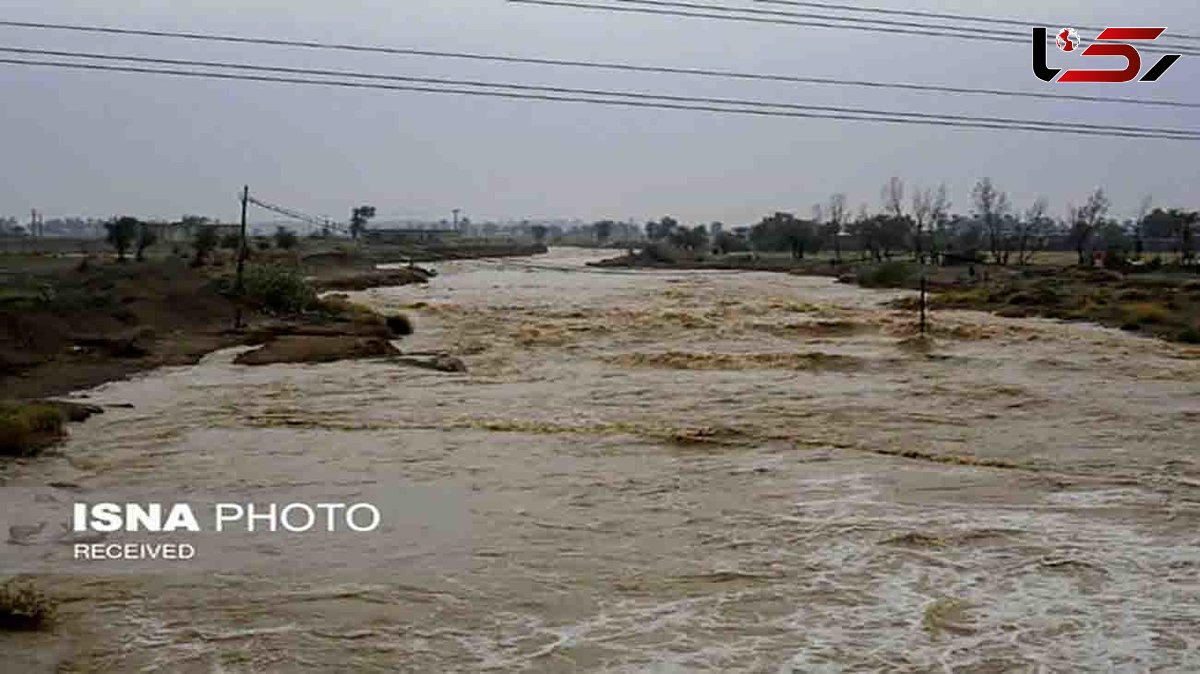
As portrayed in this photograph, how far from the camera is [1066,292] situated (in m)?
44.2

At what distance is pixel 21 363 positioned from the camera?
2100 centimetres

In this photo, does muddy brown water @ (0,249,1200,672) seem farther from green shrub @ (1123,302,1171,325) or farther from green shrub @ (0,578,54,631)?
green shrub @ (1123,302,1171,325)

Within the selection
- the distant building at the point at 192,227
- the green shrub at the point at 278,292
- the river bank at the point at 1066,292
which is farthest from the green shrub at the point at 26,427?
the distant building at the point at 192,227

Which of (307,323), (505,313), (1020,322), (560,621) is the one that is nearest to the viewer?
(560,621)

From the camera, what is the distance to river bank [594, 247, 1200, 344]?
34219 millimetres

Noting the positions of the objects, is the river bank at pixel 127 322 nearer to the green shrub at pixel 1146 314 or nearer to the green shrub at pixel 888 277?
the green shrub at pixel 1146 314

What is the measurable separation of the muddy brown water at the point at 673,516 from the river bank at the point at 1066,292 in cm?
929

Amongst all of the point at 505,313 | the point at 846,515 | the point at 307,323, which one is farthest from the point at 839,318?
the point at 846,515

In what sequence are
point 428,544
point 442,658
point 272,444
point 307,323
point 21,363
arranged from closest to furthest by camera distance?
point 442,658 < point 428,544 < point 272,444 < point 21,363 < point 307,323

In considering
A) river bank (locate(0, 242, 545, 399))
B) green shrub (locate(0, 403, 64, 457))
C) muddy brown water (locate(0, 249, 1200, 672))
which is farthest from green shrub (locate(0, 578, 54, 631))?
river bank (locate(0, 242, 545, 399))

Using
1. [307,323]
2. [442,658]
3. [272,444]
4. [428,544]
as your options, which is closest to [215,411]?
[272,444]

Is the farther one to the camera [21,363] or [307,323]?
[307,323]

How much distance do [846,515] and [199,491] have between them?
6204 millimetres

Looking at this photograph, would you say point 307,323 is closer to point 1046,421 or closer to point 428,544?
point 1046,421
